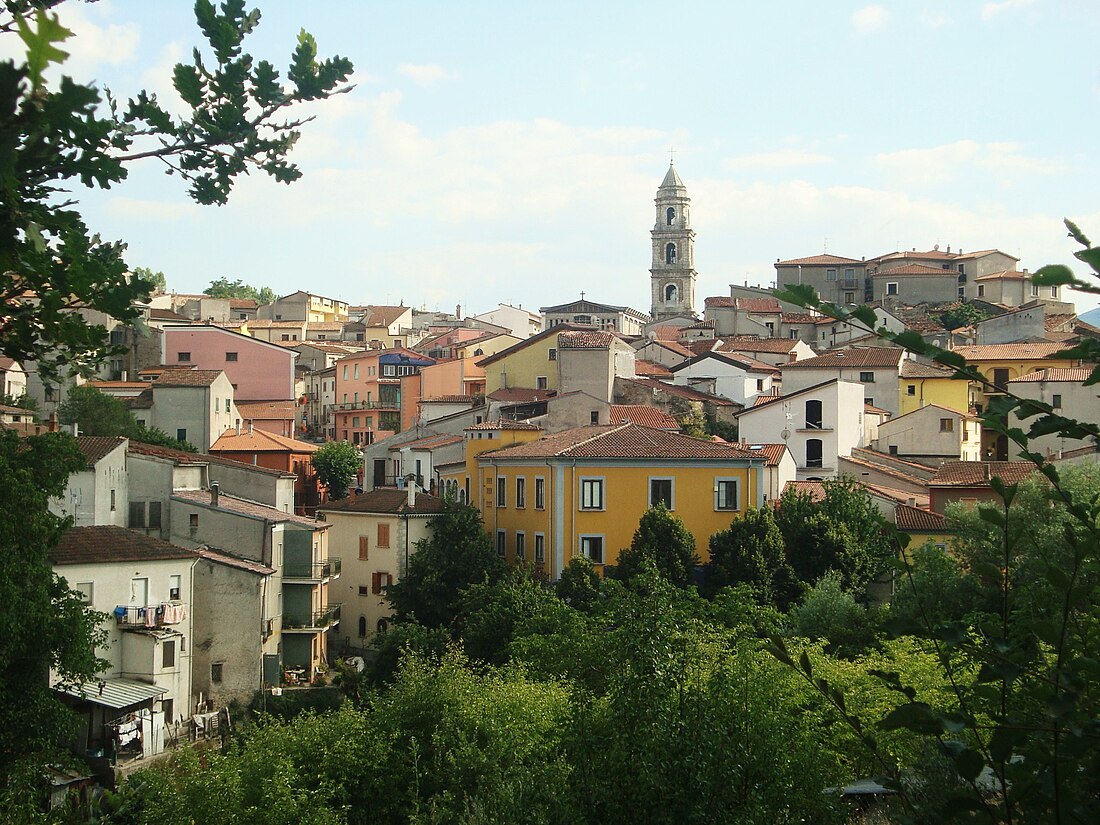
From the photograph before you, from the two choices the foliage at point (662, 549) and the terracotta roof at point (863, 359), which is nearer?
the foliage at point (662, 549)

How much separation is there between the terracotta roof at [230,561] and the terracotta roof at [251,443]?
1498cm

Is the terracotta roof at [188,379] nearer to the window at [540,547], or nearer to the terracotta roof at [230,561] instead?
the terracotta roof at [230,561]

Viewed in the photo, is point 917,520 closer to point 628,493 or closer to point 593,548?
point 628,493

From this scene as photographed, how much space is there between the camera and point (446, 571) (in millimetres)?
35750

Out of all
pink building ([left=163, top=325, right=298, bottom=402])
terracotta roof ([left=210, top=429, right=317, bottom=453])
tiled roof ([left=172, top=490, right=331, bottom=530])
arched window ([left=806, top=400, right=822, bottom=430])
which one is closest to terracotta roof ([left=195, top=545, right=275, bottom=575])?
tiled roof ([left=172, top=490, right=331, bottom=530])

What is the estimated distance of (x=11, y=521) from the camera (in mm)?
19547

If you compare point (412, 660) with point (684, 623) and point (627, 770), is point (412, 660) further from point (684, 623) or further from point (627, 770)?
point (627, 770)

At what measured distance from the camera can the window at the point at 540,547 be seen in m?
37.4

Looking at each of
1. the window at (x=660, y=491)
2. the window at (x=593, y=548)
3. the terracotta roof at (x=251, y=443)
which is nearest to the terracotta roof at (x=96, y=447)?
the window at (x=593, y=548)

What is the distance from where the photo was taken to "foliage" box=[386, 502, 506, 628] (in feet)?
115

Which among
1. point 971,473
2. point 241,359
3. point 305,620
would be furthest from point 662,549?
point 241,359

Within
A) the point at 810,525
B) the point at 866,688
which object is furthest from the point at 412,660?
the point at 810,525

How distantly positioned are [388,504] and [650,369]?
2382cm

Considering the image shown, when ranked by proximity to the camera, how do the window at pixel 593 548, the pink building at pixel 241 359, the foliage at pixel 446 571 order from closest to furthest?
the foliage at pixel 446 571 < the window at pixel 593 548 < the pink building at pixel 241 359
